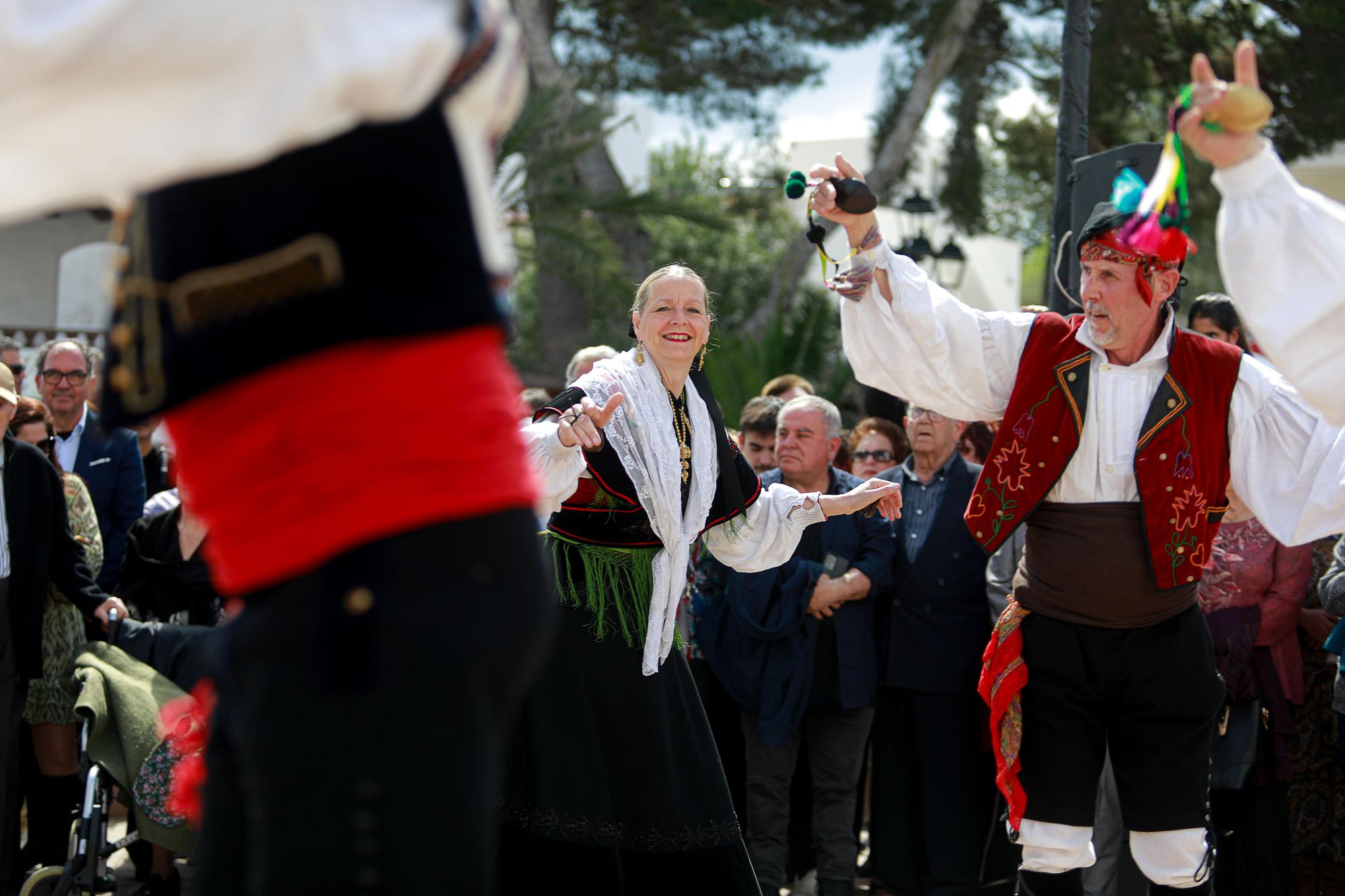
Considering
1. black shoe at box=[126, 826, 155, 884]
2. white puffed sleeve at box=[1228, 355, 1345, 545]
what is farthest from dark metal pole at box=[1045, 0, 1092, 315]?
black shoe at box=[126, 826, 155, 884]

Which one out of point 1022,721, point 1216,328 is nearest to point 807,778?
point 1022,721

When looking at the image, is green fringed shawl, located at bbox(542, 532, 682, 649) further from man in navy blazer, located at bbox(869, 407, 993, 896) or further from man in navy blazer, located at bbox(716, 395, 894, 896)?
man in navy blazer, located at bbox(869, 407, 993, 896)

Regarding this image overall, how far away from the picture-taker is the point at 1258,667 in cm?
486

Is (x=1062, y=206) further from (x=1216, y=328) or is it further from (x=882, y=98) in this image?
(x=882, y=98)

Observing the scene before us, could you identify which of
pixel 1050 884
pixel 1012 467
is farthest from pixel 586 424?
pixel 1050 884

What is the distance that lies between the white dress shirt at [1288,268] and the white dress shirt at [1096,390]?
3.23 ft

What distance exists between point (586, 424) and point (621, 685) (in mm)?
761

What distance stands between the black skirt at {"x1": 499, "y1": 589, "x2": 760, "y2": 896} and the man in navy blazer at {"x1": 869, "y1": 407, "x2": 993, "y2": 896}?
1.75 metres

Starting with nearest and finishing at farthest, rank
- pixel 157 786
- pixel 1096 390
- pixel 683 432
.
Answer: pixel 1096 390
pixel 683 432
pixel 157 786

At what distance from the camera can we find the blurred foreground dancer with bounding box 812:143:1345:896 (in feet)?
11.8

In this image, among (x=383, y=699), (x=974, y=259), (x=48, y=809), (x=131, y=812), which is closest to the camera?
(x=383, y=699)

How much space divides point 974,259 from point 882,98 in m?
17.2

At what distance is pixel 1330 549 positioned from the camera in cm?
530

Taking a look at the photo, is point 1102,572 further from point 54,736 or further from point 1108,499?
point 54,736
